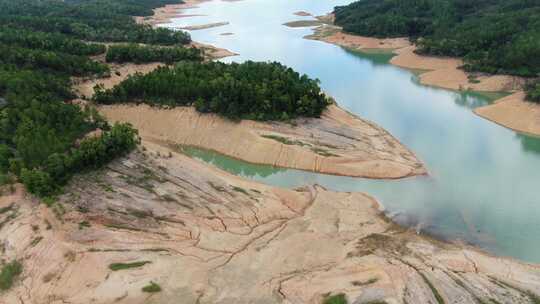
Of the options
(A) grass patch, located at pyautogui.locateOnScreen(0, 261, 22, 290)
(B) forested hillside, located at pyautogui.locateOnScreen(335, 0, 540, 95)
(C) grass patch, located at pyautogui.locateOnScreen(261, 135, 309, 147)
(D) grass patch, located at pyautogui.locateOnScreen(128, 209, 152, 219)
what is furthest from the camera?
(B) forested hillside, located at pyautogui.locateOnScreen(335, 0, 540, 95)

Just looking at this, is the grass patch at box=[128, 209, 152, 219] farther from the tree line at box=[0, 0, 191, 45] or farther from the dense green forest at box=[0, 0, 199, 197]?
the tree line at box=[0, 0, 191, 45]

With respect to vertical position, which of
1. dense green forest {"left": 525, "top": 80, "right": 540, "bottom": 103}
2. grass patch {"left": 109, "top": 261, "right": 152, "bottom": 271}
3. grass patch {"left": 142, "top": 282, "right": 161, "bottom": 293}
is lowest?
grass patch {"left": 142, "top": 282, "right": 161, "bottom": 293}

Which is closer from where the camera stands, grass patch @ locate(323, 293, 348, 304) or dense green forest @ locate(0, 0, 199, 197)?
grass patch @ locate(323, 293, 348, 304)

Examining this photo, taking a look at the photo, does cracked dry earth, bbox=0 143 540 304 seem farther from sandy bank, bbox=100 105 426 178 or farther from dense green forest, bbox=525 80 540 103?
dense green forest, bbox=525 80 540 103

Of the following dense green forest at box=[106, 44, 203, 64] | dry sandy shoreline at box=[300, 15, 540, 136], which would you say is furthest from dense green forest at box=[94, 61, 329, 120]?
dry sandy shoreline at box=[300, 15, 540, 136]

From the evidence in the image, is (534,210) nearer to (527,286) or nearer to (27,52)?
(527,286)

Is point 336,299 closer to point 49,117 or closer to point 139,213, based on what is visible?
point 139,213

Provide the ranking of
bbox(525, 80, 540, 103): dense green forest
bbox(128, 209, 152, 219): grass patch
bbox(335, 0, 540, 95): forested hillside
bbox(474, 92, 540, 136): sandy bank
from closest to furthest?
bbox(128, 209, 152, 219): grass patch, bbox(474, 92, 540, 136): sandy bank, bbox(525, 80, 540, 103): dense green forest, bbox(335, 0, 540, 95): forested hillside

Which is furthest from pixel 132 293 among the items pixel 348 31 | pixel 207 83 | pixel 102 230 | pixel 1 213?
pixel 348 31

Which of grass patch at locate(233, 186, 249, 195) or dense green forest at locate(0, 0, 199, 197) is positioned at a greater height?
dense green forest at locate(0, 0, 199, 197)
